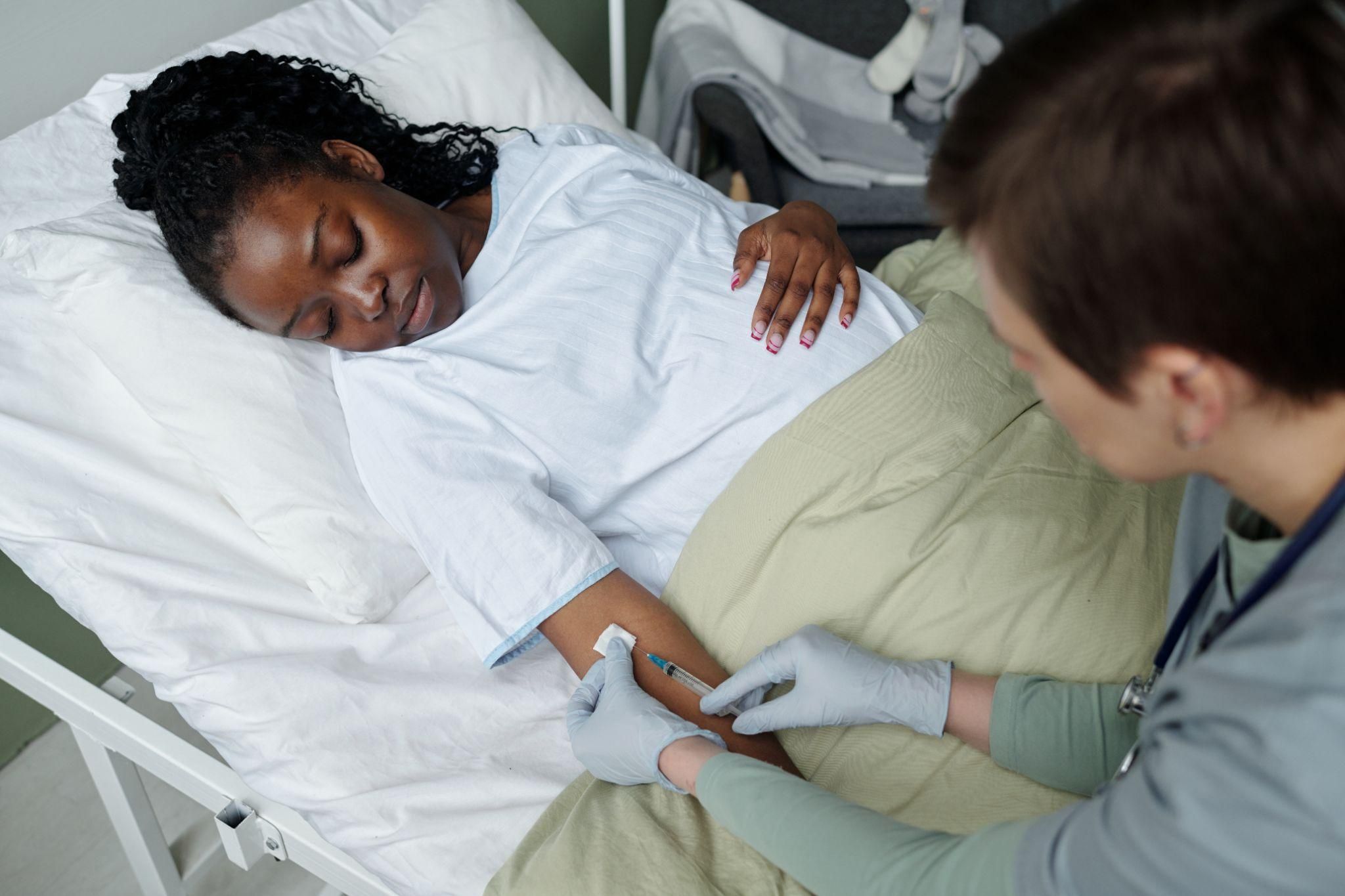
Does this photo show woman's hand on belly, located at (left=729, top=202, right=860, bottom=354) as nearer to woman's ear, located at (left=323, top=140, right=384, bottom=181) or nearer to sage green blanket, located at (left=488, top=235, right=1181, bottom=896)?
sage green blanket, located at (left=488, top=235, right=1181, bottom=896)

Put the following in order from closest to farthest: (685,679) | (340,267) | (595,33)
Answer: (685,679)
(340,267)
(595,33)

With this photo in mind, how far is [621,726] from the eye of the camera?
0.97 meters

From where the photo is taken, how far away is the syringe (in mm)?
1049

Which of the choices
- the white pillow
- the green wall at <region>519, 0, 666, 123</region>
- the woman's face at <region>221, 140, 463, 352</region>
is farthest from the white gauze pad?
the green wall at <region>519, 0, 666, 123</region>

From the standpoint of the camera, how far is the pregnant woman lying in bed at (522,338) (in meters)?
1.12

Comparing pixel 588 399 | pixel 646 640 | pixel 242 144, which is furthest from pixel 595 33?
pixel 646 640

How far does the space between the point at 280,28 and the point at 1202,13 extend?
4.88 feet

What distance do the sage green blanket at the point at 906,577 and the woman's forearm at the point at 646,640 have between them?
0.04m

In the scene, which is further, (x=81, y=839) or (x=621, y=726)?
(x=81, y=839)

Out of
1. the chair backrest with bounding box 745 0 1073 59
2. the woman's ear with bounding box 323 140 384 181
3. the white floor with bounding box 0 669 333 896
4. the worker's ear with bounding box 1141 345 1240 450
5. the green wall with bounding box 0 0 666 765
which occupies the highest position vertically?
the worker's ear with bounding box 1141 345 1240 450

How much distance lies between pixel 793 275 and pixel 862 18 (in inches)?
64.4

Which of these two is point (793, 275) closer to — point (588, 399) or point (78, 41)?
point (588, 399)

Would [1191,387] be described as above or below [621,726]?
above

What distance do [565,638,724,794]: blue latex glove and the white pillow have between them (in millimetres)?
314
